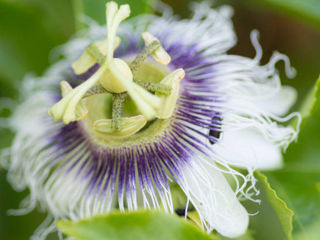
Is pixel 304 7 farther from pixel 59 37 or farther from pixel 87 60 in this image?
pixel 59 37

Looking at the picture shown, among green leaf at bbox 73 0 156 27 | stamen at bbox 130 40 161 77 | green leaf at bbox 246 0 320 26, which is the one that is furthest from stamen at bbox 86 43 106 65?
green leaf at bbox 246 0 320 26

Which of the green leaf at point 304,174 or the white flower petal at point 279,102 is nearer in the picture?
the green leaf at point 304,174

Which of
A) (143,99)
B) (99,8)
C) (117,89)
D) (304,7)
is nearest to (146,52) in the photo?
(117,89)

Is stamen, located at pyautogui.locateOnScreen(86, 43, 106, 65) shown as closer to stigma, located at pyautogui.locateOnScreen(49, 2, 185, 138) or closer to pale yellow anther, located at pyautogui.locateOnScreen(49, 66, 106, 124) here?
stigma, located at pyautogui.locateOnScreen(49, 2, 185, 138)

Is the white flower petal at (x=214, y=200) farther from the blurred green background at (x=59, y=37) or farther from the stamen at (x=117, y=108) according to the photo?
the blurred green background at (x=59, y=37)

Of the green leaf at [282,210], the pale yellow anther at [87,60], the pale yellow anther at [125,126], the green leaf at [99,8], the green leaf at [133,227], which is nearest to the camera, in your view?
the green leaf at [133,227]

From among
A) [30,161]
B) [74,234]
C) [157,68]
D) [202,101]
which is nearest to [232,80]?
[202,101]

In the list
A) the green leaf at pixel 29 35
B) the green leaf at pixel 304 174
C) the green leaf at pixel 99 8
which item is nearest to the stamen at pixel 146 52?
the green leaf at pixel 99 8

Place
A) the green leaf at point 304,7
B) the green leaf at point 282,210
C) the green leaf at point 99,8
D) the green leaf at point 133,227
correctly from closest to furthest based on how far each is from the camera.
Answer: the green leaf at point 133,227 < the green leaf at point 282,210 < the green leaf at point 304,7 < the green leaf at point 99,8
